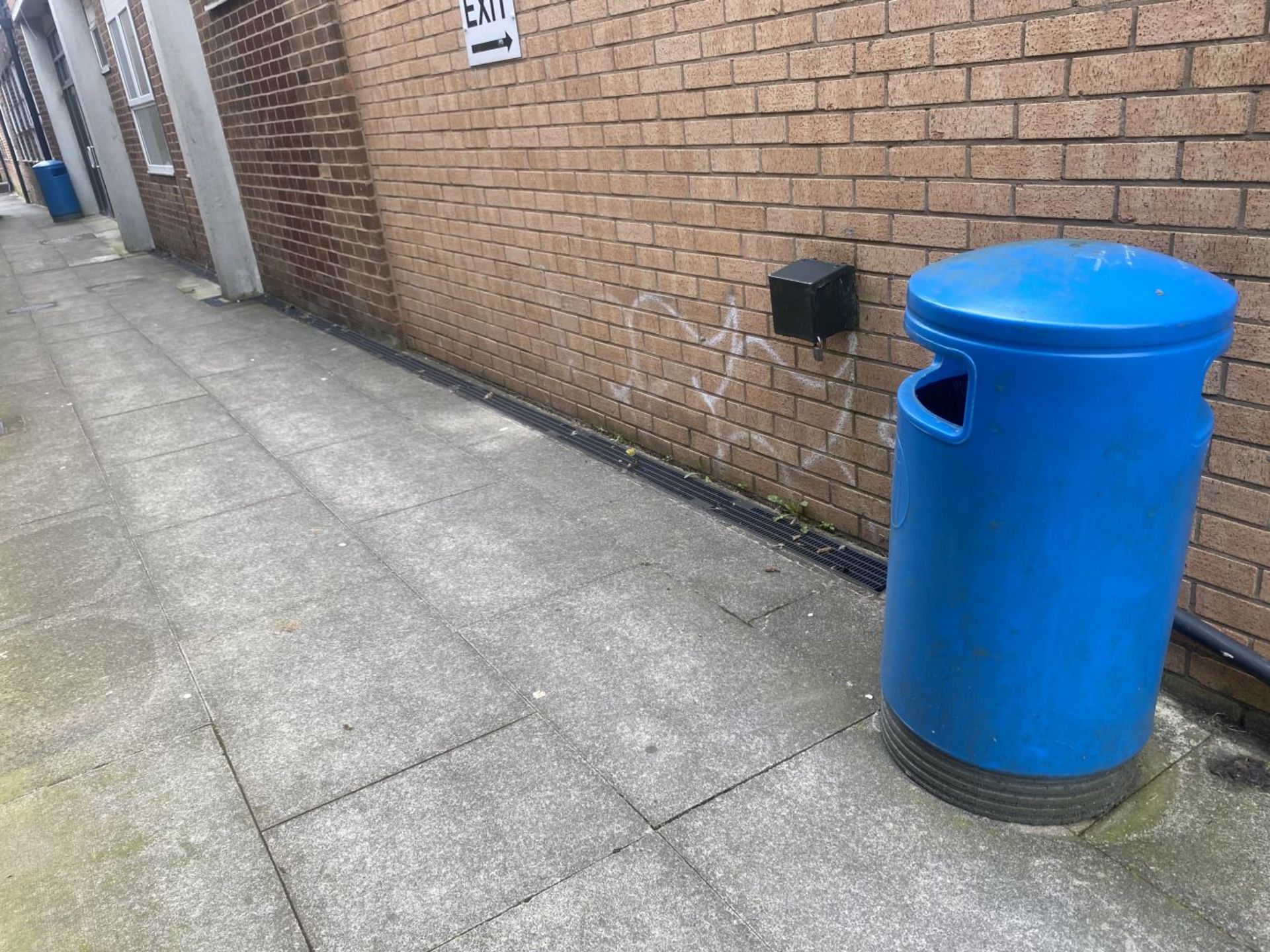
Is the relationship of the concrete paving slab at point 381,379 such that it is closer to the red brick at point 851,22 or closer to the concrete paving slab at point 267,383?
the concrete paving slab at point 267,383

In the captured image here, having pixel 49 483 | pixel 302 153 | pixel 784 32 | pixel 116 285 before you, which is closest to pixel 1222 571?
pixel 784 32

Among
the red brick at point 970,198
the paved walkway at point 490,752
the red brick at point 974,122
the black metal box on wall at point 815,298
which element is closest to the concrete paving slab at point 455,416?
the paved walkway at point 490,752

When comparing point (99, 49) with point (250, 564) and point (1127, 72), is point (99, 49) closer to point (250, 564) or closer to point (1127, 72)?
point (250, 564)

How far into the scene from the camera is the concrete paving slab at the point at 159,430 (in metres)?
5.68

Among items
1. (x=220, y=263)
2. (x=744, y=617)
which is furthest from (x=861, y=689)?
(x=220, y=263)

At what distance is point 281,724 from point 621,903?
1.35 m

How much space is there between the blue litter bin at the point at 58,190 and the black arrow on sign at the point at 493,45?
1993 centimetres

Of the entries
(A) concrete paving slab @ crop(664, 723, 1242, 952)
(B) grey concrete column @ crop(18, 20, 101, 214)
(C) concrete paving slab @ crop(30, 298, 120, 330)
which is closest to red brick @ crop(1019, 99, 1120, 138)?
(A) concrete paving slab @ crop(664, 723, 1242, 952)

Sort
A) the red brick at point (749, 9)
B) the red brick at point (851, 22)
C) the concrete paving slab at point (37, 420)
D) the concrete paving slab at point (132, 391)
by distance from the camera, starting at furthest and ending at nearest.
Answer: the concrete paving slab at point (132, 391) < the concrete paving slab at point (37, 420) < the red brick at point (749, 9) < the red brick at point (851, 22)

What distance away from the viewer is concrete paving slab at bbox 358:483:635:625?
12.2 feet

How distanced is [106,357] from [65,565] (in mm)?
4473

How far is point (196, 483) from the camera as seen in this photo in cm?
510

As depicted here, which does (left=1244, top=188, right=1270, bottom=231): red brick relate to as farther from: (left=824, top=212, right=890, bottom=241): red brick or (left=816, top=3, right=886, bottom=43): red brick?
(left=816, top=3, right=886, bottom=43): red brick

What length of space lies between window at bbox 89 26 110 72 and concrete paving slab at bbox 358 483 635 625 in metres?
12.3
